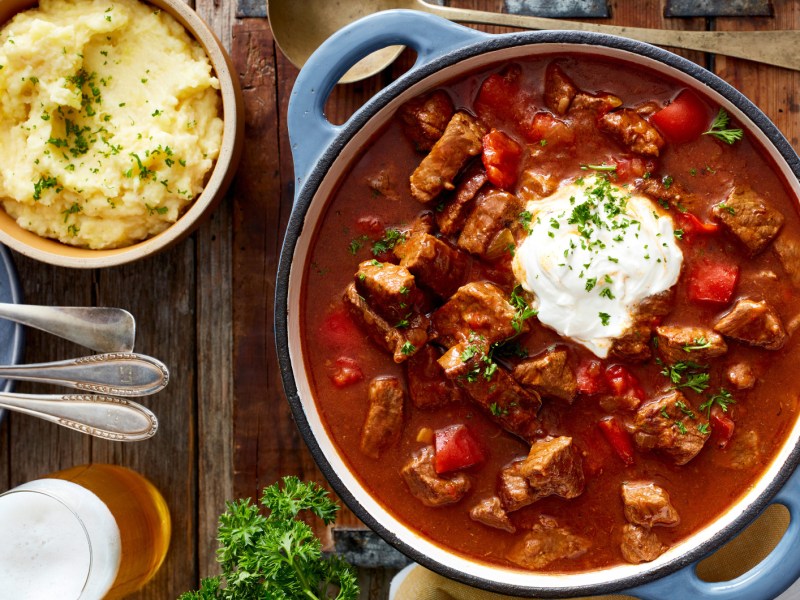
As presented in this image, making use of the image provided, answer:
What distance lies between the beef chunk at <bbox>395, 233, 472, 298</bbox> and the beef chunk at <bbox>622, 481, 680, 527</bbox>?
4.07 ft

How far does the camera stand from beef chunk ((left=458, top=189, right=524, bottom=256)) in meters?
3.93

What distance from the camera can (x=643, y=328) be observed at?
12.8 feet

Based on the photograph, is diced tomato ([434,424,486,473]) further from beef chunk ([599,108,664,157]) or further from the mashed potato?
the mashed potato

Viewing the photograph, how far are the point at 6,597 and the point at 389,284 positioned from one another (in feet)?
8.37

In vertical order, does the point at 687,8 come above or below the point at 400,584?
above

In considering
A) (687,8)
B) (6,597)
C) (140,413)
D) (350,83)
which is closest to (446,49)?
(350,83)

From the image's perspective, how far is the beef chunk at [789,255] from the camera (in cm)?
391

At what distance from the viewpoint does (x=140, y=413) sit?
4371mm

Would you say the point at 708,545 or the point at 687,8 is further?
the point at 687,8

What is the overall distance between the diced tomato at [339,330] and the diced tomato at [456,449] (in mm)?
594

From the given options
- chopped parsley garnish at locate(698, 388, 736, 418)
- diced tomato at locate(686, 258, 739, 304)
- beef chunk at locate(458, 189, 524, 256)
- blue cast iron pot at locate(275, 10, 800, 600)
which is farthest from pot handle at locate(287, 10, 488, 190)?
chopped parsley garnish at locate(698, 388, 736, 418)

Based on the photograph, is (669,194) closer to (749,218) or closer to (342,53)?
(749,218)

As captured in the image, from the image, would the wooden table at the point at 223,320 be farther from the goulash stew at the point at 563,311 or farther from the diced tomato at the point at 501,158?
the diced tomato at the point at 501,158

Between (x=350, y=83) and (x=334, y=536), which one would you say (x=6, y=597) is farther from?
(x=350, y=83)
